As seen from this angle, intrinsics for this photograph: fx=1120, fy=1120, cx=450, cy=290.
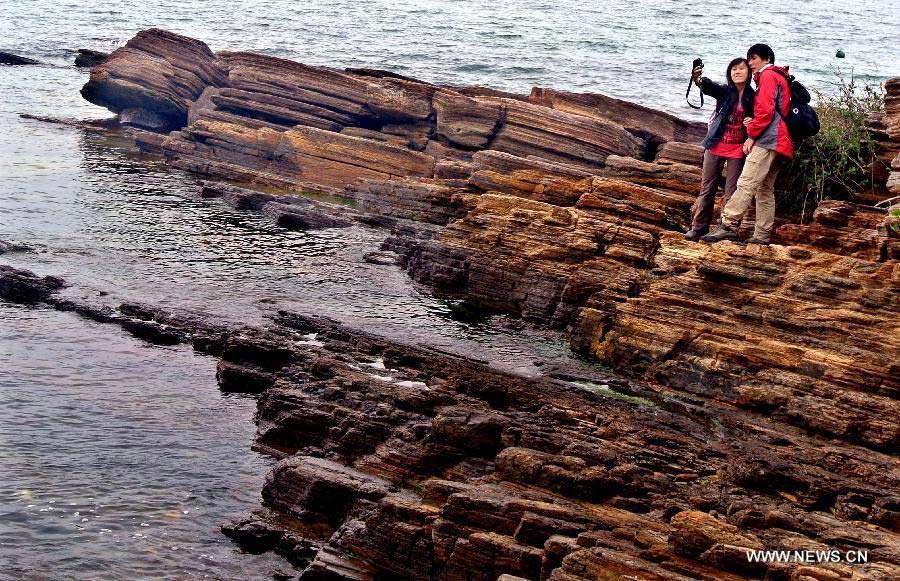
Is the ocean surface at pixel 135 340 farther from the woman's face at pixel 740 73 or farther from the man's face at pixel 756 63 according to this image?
the man's face at pixel 756 63

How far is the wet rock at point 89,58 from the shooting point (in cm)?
3997

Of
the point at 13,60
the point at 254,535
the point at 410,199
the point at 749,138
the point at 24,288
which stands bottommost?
the point at 254,535

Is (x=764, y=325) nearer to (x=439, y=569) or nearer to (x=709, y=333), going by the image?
(x=709, y=333)

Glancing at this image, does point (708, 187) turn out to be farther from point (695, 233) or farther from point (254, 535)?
point (254, 535)

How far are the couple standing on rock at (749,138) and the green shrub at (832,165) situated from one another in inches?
38.8

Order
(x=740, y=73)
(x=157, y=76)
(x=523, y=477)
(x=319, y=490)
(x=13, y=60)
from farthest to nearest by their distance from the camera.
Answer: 1. (x=13, y=60)
2. (x=157, y=76)
3. (x=740, y=73)
4. (x=319, y=490)
5. (x=523, y=477)

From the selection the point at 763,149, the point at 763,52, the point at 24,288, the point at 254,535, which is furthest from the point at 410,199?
the point at 254,535

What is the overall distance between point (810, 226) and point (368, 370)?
735cm

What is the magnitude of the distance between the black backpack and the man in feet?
0.28

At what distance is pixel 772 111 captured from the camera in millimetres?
17359

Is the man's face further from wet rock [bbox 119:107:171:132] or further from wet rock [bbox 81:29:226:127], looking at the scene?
wet rock [bbox 119:107:171:132]

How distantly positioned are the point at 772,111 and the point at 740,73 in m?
0.81

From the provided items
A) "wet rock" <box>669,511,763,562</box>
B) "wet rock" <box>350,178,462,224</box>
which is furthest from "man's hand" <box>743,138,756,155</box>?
"wet rock" <box>669,511,763,562</box>

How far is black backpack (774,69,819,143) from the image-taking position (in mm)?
17312
